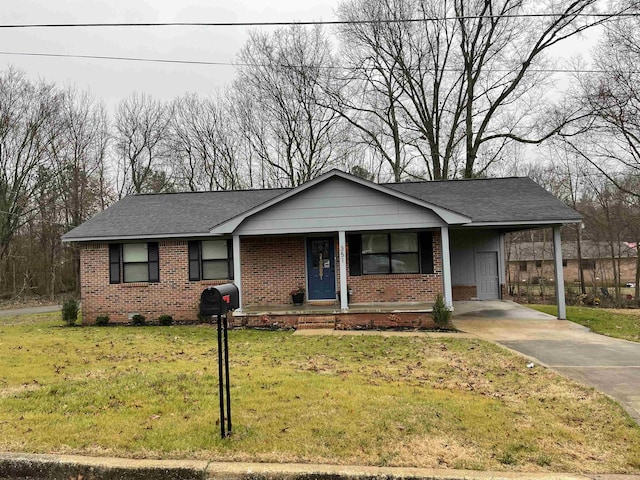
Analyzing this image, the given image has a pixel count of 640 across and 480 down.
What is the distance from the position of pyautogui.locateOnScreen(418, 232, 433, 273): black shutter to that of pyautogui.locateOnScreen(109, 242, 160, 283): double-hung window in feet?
28.0

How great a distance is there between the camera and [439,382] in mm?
6176

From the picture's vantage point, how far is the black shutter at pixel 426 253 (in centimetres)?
1323

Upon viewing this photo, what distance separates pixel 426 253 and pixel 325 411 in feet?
30.2

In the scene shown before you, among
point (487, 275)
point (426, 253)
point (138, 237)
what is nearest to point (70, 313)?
point (138, 237)

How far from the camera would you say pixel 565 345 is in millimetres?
9078

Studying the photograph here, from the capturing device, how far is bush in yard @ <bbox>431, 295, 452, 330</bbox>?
11383 mm

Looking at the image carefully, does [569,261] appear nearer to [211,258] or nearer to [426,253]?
[426,253]

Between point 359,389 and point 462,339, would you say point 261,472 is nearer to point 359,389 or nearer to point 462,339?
point 359,389

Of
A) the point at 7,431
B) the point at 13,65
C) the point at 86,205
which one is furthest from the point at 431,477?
the point at 13,65

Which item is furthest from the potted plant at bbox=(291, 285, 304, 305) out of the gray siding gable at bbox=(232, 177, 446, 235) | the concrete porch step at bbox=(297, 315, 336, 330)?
the gray siding gable at bbox=(232, 177, 446, 235)

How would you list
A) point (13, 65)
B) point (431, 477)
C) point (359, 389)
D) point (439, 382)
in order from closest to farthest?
point (431, 477)
point (359, 389)
point (439, 382)
point (13, 65)

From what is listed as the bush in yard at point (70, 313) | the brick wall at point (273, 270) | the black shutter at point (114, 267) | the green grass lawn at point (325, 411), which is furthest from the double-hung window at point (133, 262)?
the green grass lawn at point (325, 411)

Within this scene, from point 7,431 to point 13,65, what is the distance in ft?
104

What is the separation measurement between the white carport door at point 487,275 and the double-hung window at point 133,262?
11.6 metres
